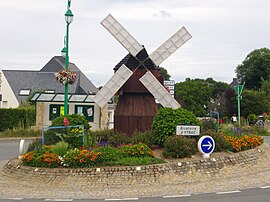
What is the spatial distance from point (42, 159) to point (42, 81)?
42.9 m

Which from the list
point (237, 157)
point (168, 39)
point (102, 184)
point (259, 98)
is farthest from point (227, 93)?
point (102, 184)

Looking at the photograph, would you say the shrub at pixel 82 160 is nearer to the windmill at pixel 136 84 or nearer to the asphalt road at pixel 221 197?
the asphalt road at pixel 221 197

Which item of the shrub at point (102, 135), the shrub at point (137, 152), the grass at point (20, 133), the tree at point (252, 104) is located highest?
the tree at point (252, 104)

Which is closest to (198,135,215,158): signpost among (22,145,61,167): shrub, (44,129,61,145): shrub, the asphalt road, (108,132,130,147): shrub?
the asphalt road

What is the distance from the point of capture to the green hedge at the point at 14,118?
29359 millimetres

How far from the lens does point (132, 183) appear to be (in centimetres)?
1103

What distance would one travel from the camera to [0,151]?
65.9 feet

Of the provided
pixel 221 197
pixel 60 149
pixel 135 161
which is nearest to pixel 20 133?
pixel 60 149

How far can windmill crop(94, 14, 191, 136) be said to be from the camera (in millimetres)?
16562

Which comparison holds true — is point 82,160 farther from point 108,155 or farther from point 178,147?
point 178,147

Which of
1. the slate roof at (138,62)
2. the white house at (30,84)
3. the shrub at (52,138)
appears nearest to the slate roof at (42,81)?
the white house at (30,84)

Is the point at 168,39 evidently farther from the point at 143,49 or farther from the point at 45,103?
the point at 45,103

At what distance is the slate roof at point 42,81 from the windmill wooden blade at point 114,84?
109ft

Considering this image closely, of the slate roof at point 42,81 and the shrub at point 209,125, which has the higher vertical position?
the slate roof at point 42,81
